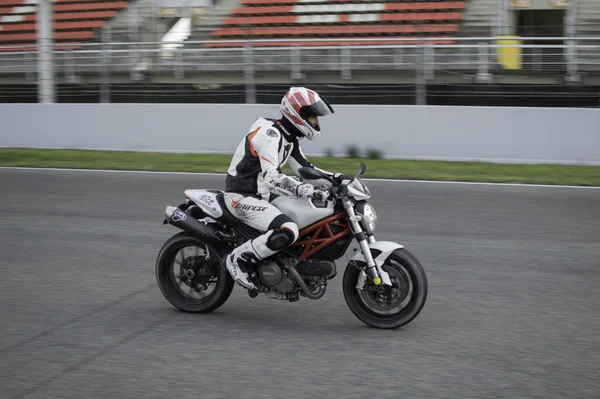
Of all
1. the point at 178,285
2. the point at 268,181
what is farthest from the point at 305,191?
the point at 178,285

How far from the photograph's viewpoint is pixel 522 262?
7.77 m

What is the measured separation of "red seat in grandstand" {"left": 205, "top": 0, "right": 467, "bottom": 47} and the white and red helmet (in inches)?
483

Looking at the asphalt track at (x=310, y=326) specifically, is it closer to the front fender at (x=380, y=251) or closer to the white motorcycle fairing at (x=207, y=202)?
the front fender at (x=380, y=251)

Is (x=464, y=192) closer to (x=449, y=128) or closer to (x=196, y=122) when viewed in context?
(x=449, y=128)

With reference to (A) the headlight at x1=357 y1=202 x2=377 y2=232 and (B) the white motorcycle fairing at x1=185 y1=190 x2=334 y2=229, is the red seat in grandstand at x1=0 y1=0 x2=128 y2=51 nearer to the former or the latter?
(B) the white motorcycle fairing at x1=185 y1=190 x2=334 y2=229

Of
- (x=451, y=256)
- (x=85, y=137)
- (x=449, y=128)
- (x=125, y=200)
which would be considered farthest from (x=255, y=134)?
(x=85, y=137)

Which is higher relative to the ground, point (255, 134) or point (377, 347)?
point (255, 134)

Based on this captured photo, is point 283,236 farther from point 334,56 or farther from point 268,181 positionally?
point 334,56

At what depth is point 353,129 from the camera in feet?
48.5

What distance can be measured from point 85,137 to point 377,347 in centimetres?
1221

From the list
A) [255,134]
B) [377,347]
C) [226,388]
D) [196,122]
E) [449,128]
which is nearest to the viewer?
[226,388]

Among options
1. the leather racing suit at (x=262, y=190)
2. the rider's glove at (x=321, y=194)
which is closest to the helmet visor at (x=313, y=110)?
the leather racing suit at (x=262, y=190)

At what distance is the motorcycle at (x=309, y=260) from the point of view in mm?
5559

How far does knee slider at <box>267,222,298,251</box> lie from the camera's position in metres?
5.62
